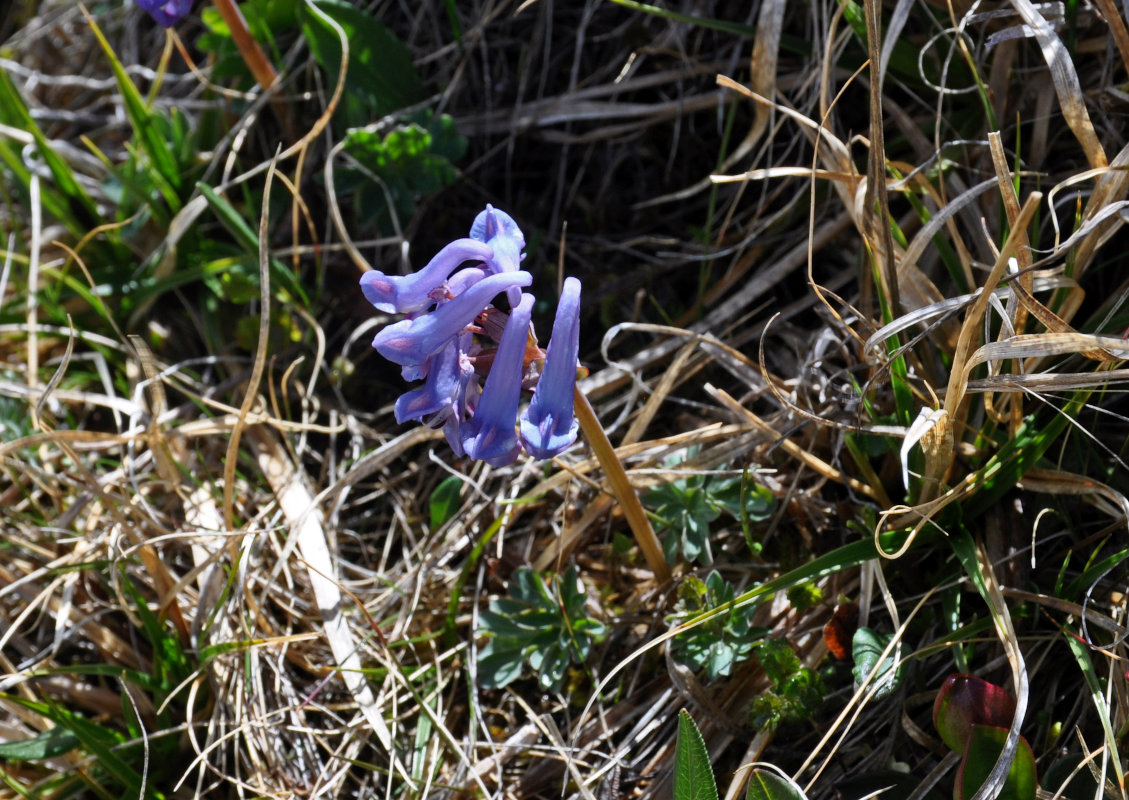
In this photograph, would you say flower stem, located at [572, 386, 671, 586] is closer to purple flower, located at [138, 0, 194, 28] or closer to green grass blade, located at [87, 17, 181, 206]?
purple flower, located at [138, 0, 194, 28]

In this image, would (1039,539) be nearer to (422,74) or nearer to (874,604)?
(874,604)

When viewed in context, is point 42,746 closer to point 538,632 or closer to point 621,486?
point 538,632

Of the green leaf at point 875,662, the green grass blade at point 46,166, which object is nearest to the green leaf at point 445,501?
the green leaf at point 875,662

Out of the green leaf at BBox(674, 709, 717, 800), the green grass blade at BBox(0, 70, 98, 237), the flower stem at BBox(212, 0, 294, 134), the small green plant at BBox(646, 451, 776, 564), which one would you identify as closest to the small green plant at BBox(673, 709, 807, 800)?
the green leaf at BBox(674, 709, 717, 800)

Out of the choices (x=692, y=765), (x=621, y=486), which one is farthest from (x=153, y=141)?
(x=692, y=765)

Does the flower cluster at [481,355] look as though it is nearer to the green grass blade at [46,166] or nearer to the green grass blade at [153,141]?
the green grass blade at [153,141]

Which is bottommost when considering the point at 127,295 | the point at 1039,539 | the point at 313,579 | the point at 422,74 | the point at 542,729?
the point at 542,729

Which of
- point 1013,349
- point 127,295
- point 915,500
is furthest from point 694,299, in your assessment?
point 127,295
